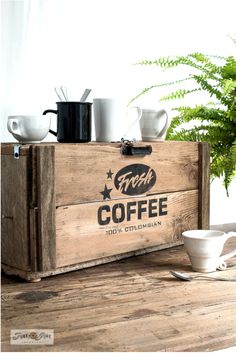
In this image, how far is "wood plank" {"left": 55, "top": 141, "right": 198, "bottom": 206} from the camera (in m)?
1.07

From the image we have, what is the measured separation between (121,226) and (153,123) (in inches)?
12.3

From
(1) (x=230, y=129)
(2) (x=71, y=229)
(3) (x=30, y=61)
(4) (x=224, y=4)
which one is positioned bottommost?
(2) (x=71, y=229)

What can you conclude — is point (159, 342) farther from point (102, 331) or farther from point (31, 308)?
point (31, 308)

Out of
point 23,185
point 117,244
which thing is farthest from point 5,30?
point 117,244

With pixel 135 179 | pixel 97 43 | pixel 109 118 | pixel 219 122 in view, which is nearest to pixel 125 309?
pixel 135 179

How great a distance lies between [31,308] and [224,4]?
1378 mm

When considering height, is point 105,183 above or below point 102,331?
above

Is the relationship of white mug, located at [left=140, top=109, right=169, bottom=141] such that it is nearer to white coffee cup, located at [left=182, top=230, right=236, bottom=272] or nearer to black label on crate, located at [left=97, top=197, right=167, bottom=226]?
black label on crate, located at [left=97, top=197, right=167, bottom=226]

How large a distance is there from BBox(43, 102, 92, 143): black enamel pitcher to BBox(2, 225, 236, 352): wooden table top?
0.32m

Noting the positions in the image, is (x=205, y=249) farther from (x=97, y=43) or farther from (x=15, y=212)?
(x=97, y=43)

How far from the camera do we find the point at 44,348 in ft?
2.42

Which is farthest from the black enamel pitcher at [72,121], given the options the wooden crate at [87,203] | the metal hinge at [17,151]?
the metal hinge at [17,151]

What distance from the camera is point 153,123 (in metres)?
1.34

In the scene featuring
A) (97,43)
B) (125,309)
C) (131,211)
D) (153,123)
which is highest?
(97,43)
